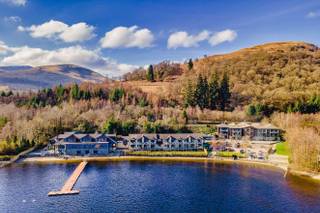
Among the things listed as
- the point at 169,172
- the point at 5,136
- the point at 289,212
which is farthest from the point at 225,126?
the point at 5,136

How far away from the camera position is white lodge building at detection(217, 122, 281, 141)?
87.6 m

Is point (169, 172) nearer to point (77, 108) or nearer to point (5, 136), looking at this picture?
point (5, 136)

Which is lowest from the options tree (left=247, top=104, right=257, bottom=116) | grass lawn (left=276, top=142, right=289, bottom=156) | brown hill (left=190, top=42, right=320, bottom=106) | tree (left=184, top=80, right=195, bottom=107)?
grass lawn (left=276, top=142, right=289, bottom=156)

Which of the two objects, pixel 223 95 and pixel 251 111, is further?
pixel 223 95

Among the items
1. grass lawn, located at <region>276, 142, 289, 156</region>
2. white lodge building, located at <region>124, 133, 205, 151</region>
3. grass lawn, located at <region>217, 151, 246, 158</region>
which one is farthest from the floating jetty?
grass lawn, located at <region>276, 142, 289, 156</region>

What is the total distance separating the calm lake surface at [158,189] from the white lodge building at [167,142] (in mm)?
14047

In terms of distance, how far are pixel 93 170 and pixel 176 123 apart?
38.5m

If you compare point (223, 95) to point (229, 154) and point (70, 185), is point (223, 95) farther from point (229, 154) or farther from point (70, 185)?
point (70, 185)

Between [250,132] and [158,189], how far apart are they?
5029 centimetres

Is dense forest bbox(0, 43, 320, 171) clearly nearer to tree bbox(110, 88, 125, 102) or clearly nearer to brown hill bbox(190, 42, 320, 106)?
tree bbox(110, 88, 125, 102)

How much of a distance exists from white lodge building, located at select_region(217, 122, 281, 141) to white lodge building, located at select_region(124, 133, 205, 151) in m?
Answer: 15.5

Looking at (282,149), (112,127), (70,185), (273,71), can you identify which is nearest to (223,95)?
(282,149)

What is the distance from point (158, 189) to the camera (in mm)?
47594

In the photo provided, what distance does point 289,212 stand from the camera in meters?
39.2
